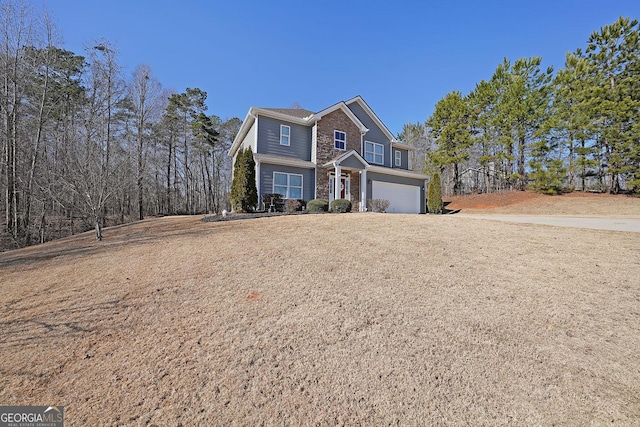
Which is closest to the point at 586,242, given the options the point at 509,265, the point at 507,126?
the point at 509,265

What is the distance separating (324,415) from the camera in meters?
1.82

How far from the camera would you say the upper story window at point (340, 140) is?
15318mm

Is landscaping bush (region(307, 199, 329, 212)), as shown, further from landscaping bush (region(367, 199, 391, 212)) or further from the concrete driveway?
the concrete driveway

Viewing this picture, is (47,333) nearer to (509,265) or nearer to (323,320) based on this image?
(323,320)

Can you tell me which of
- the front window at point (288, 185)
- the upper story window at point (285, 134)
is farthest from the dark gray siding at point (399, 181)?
the upper story window at point (285, 134)

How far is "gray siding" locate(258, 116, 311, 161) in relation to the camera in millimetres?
13594

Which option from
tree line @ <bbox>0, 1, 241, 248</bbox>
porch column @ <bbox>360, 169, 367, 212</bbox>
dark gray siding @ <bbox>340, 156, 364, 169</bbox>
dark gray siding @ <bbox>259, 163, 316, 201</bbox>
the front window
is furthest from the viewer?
porch column @ <bbox>360, 169, 367, 212</bbox>

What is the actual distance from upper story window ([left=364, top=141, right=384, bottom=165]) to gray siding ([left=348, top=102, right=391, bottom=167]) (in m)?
0.27

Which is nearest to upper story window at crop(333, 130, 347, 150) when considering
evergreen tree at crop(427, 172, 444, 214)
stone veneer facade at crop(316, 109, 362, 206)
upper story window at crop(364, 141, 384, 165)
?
stone veneer facade at crop(316, 109, 362, 206)

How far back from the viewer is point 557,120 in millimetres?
19844

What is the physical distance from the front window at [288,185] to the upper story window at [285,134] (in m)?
2.06

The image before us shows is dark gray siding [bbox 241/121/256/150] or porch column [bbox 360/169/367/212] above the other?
dark gray siding [bbox 241/121/256/150]

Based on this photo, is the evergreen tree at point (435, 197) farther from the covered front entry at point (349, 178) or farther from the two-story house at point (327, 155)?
the covered front entry at point (349, 178)

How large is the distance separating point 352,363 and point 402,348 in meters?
0.54
